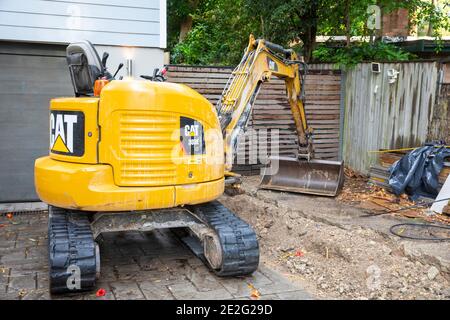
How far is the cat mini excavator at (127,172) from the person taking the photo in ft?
14.1

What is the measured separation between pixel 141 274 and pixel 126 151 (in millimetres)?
1365

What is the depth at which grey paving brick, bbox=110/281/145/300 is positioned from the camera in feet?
14.2

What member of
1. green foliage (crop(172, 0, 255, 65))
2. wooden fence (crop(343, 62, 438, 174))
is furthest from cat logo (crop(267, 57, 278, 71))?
green foliage (crop(172, 0, 255, 65))

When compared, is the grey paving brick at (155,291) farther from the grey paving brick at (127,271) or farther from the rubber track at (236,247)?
the rubber track at (236,247)

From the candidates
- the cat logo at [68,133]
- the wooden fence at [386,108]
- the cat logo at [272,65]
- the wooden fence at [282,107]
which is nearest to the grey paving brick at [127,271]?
the cat logo at [68,133]

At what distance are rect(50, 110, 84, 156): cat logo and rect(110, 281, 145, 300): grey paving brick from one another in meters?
1.31

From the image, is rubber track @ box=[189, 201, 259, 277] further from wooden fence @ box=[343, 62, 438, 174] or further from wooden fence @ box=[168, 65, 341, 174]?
wooden fence @ box=[343, 62, 438, 174]

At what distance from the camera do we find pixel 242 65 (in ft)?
22.1

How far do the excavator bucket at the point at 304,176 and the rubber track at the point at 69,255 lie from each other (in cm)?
441

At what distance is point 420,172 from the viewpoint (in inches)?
284

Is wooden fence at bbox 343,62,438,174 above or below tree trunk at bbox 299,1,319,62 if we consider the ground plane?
below

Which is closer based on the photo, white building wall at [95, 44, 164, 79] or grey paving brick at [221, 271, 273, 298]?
grey paving brick at [221, 271, 273, 298]

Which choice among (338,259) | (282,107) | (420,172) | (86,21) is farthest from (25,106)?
(420,172)
